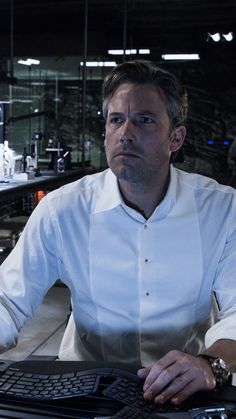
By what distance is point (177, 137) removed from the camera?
1.44m

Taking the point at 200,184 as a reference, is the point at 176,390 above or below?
below

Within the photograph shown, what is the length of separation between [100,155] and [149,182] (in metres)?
7.57

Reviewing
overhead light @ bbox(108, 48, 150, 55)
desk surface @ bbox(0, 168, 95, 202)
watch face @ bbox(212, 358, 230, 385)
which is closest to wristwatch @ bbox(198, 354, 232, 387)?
watch face @ bbox(212, 358, 230, 385)

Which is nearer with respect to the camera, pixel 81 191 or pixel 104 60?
pixel 81 191

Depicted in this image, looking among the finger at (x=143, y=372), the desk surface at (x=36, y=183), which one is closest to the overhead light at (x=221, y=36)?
the desk surface at (x=36, y=183)

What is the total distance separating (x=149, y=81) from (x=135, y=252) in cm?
→ 42

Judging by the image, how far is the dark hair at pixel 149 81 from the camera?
1353mm

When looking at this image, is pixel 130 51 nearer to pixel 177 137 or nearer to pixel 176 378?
pixel 177 137

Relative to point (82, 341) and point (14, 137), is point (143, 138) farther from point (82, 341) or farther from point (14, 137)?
point (14, 137)

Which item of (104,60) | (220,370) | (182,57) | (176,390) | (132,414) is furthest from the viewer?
A: (104,60)

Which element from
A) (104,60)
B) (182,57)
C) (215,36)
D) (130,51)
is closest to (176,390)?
(182,57)

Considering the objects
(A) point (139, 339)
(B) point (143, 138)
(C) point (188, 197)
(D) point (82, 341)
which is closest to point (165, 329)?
(A) point (139, 339)

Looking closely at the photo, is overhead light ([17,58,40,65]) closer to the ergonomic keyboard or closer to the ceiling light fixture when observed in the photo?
the ceiling light fixture

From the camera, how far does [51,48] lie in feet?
30.4
